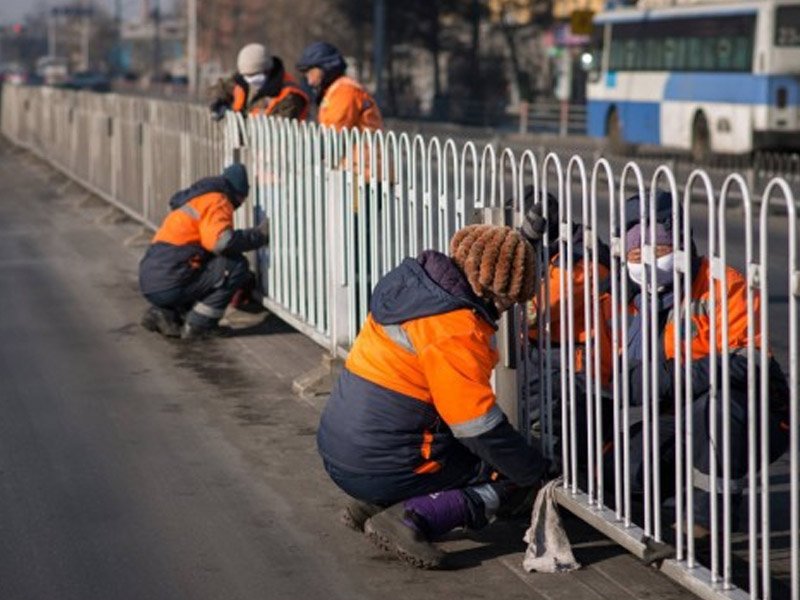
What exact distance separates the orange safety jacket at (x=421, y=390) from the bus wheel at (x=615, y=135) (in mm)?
32413

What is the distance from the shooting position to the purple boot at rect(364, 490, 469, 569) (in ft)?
21.7

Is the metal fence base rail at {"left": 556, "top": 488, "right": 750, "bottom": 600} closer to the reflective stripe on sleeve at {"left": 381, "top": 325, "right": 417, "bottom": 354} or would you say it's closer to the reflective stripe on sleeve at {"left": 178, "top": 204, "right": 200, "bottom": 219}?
the reflective stripe on sleeve at {"left": 381, "top": 325, "right": 417, "bottom": 354}

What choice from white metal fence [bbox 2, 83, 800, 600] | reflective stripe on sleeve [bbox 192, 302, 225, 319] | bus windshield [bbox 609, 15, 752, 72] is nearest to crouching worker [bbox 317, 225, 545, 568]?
white metal fence [bbox 2, 83, 800, 600]

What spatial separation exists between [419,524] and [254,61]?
815 centimetres

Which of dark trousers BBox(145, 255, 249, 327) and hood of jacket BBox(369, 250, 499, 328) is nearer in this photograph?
hood of jacket BBox(369, 250, 499, 328)

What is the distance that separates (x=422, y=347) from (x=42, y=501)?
1965 millimetres

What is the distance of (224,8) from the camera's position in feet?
322

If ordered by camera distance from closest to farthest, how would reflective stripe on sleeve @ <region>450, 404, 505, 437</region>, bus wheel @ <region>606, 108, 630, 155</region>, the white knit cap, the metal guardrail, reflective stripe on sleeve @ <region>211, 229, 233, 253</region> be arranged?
reflective stripe on sleeve @ <region>450, 404, 505, 437</region>, reflective stripe on sleeve @ <region>211, 229, 233, 253</region>, the white knit cap, the metal guardrail, bus wheel @ <region>606, 108, 630, 155</region>

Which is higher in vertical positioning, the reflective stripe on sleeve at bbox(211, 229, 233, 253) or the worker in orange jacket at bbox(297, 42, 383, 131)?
the worker in orange jacket at bbox(297, 42, 383, 131)

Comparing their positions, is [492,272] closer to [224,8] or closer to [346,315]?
[346,315]

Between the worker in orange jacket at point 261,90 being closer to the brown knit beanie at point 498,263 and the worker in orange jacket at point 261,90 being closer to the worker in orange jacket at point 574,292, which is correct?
the worker in orange jacket at point 574,292

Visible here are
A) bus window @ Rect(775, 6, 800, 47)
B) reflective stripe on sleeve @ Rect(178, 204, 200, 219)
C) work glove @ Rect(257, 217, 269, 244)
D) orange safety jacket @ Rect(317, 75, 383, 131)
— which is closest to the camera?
reflective stripe on sleeve @ Rect(178, 204, 200, 219)

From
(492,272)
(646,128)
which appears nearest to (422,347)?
(492,272)

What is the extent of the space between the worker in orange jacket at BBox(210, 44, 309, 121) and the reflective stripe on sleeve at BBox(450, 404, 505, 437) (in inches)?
307
